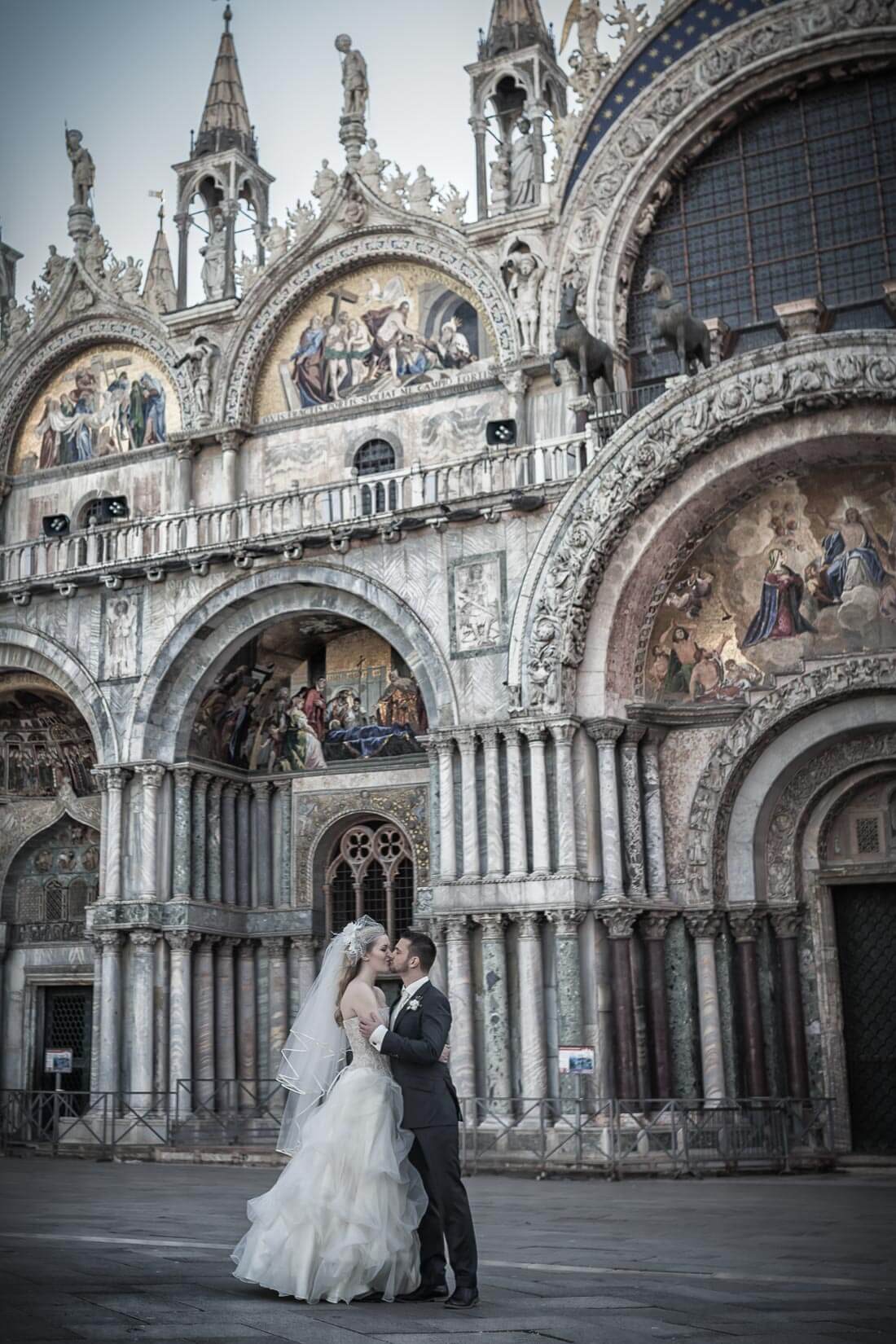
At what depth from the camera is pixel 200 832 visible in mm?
24828

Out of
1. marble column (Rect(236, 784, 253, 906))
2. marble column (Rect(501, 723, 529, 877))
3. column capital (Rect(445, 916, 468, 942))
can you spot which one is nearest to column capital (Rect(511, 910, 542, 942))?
marble column (Rect(501, 723, 529, 877))

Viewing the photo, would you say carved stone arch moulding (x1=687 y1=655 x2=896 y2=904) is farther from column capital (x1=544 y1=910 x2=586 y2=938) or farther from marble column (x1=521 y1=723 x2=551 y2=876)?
marble column (x1=521 y1=723 x2=551 y2=876)

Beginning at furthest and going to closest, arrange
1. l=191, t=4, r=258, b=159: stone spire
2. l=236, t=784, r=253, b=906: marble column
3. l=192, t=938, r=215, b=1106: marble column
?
l=191, t=4, r=258, b=159: stone spire < l=236, t=784, r=253, b=906: marble column < l=192, t=938, r=215, b=1106: marble column

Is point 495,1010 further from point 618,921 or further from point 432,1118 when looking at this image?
point 432,1118

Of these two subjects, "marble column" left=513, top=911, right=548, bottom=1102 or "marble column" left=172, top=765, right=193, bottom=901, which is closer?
"marble column" left=513, top=911, right=548, bottom=1102

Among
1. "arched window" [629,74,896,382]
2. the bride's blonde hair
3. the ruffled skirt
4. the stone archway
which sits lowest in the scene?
the ruffled skirt

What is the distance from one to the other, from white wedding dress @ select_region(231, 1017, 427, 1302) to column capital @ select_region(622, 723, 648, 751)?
514 inches

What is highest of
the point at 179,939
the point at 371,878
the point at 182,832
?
the point at 182,832

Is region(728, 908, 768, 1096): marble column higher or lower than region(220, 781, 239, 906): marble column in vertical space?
lower

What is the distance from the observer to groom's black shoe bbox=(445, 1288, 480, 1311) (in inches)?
300

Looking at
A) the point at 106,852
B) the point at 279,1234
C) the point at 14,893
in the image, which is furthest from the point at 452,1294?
the point at 14,893

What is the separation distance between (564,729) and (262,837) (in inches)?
287

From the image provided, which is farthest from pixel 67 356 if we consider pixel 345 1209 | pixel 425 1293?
pixel 425 1293

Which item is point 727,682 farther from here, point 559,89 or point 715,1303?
point 715,1303
